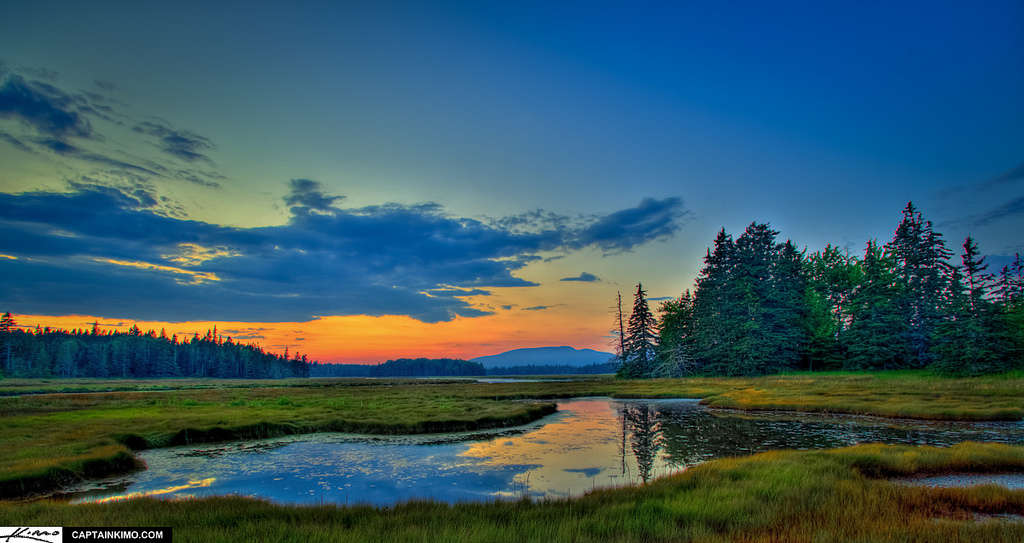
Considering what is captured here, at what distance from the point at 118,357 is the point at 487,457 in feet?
580

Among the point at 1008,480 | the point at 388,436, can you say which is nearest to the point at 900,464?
the point at 1008,480

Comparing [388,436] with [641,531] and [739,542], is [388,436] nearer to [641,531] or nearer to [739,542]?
[641,531]

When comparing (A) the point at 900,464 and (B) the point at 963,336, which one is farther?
(B) the point at 963,336

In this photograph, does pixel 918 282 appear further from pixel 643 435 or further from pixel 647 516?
pixel 647 516

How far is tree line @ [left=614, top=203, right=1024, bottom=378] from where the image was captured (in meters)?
40.4

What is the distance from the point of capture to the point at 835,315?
63688 millimetres

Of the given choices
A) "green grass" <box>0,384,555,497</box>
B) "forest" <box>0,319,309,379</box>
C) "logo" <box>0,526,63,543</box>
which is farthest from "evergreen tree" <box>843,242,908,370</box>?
"forest" <box>0,319,309,379</box>

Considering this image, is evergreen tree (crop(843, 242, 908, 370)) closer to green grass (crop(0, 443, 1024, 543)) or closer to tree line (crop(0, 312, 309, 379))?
green grass (crop(0, 443, 1024, 543))

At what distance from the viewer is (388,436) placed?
2414 centimetres

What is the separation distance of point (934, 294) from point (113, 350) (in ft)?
668

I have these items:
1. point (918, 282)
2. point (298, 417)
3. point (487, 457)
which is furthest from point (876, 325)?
point (298, 417)

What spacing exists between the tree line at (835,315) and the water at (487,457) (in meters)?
25.3

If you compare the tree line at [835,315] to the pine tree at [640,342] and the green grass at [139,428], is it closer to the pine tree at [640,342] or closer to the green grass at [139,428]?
the pine tree at [640,342]

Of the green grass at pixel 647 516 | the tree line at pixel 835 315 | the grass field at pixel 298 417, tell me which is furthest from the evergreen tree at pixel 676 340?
the green grass at pixel 647 516
